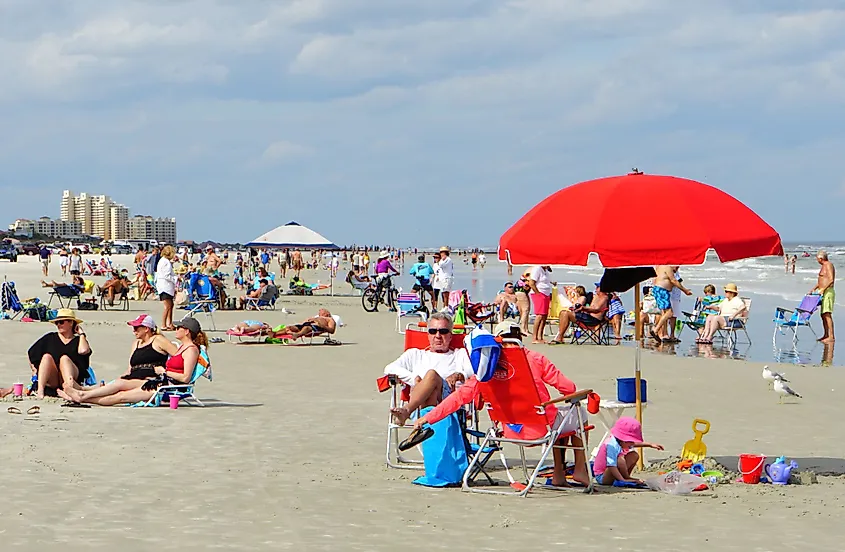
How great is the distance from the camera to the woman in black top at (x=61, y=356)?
32.3 feet

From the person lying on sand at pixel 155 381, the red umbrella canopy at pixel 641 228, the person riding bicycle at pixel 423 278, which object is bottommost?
the person lying on sand at pixel 155 381

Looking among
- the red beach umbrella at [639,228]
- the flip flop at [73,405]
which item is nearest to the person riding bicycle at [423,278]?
the flip flop at [73,405]

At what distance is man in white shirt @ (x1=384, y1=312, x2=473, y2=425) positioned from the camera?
7.28 meters

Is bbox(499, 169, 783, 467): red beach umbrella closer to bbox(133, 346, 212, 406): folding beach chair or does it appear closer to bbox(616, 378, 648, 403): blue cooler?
bbox(616, 378, 648, 403): blue cooler

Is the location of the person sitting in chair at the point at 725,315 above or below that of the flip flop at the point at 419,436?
above

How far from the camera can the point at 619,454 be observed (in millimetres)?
6762

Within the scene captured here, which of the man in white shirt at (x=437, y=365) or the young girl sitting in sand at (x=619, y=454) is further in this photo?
the man in white shirt at (x=437, y=365)

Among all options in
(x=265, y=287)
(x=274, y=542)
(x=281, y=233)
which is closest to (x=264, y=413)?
(x=274, y=542)

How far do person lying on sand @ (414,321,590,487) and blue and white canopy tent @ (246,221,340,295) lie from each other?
3087cm

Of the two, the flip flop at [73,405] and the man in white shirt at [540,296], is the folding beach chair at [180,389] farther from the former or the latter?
the man in white shirt at [540,296]

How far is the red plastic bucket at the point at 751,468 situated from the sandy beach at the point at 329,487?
0.18 m

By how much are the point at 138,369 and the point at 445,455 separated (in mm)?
4192

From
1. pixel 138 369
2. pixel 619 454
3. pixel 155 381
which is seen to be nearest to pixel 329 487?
pixel 619 454

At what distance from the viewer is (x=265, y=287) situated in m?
24.4
